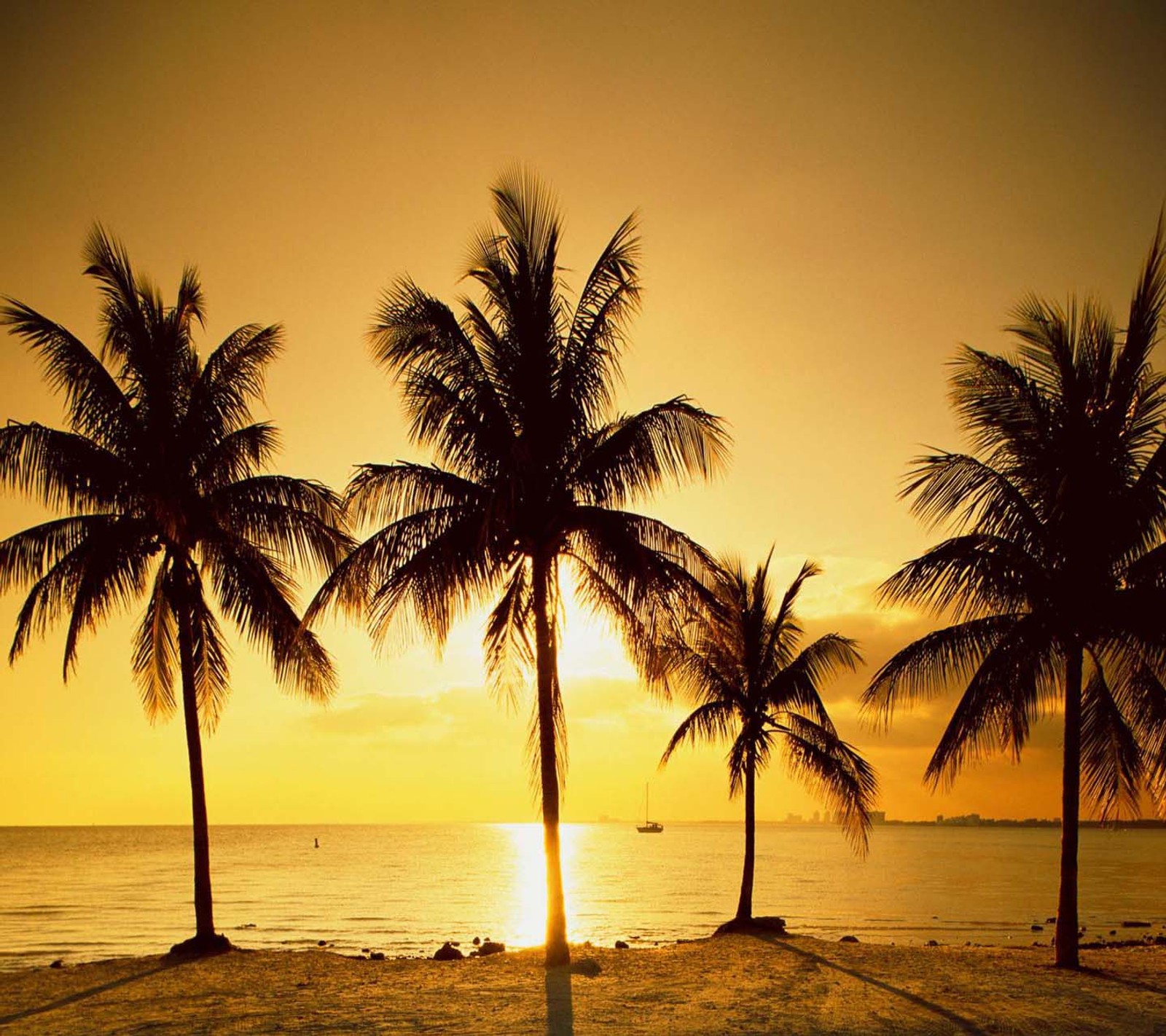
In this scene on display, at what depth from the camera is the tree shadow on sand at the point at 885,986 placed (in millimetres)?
9984

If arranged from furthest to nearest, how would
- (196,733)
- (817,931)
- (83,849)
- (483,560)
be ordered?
(83,849) < (817,931) < (196,733) < (483,560)

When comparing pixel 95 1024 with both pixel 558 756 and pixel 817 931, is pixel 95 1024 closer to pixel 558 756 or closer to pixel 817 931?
pixel 558 756

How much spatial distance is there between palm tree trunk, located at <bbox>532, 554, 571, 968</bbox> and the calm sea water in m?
16.0

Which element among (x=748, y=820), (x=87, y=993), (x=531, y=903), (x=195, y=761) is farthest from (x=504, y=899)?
(x=87, y=993)

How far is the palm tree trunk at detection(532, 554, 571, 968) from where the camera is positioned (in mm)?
13305

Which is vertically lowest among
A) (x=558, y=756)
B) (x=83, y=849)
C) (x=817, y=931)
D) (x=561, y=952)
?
(x=83, y=849)

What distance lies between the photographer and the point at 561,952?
13.3 metres

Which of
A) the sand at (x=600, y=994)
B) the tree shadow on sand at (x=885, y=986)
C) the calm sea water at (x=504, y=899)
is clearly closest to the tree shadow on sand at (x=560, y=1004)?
the sand at (x=600, y=994)

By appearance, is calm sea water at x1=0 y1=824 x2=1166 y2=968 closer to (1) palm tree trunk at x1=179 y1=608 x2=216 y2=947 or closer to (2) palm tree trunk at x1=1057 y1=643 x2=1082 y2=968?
(1) palm tree trunk at x1=179 y1=608 x2=216 y2=947

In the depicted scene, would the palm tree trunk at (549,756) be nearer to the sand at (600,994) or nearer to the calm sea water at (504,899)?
the sand at (600,994)

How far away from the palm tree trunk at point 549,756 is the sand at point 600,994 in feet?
1.49

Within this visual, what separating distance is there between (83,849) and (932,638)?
436 feet

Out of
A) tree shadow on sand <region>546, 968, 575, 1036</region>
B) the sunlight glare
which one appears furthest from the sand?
the sunlight glare

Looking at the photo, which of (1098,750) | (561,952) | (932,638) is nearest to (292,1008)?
(561,952)
